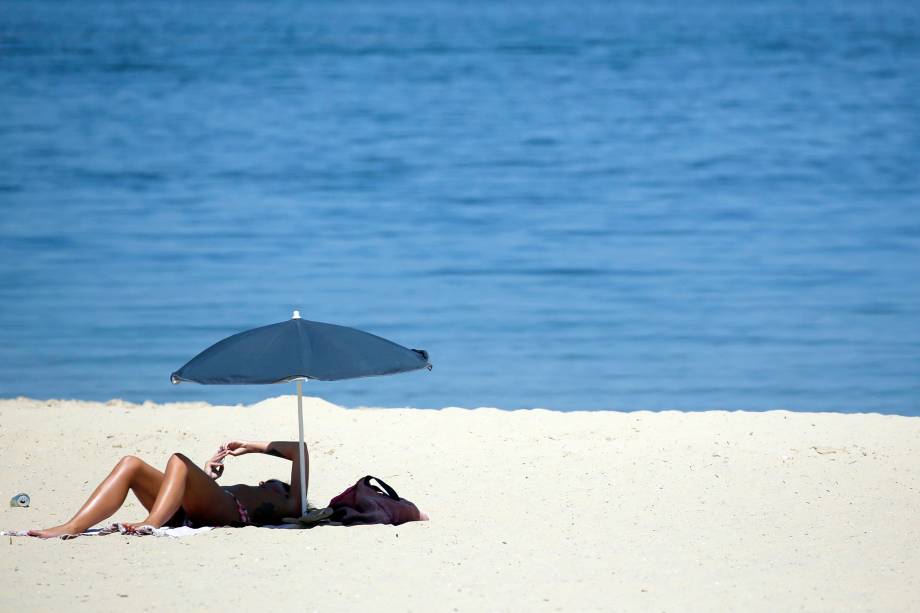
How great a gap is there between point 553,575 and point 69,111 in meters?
31.8

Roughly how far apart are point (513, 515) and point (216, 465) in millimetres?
1829

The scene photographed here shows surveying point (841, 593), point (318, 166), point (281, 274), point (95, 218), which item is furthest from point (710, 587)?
point (318, 166)

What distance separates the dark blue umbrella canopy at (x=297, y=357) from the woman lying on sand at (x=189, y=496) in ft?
1.64

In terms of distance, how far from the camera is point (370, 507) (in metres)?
8.08

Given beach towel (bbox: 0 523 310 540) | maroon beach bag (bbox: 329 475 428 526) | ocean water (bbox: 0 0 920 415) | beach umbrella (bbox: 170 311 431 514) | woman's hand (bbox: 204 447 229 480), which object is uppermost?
ocean water (bbox: 0 0 920 415)

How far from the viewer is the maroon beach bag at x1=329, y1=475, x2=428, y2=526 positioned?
26.4ft

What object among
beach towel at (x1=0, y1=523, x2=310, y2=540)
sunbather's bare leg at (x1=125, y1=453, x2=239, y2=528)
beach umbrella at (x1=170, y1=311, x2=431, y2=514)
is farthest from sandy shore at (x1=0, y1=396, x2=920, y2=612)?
beach umbrella at (x1=170, y1=311, x2=431, y2=514)

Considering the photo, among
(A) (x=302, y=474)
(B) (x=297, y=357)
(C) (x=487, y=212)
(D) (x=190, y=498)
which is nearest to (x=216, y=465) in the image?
(D) (x=190, y=498)

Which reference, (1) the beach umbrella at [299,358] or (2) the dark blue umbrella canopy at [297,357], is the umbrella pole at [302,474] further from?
(2) the dark blue umbrella canopy at [297,357]

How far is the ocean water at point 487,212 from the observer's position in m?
15.5

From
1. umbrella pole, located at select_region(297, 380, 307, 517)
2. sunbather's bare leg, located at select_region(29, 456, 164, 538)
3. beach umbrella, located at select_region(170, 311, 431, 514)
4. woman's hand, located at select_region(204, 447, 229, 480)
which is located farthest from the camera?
woman's hand, located at select_region(204, 447, 229, 480)

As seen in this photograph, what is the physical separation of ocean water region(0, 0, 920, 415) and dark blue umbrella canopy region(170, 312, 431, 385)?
580 centimetres

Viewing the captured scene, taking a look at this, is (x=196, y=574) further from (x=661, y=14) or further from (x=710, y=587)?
(x=661, y=14)

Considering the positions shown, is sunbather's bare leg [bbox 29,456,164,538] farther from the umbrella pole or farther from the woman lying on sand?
the umbrella pole
